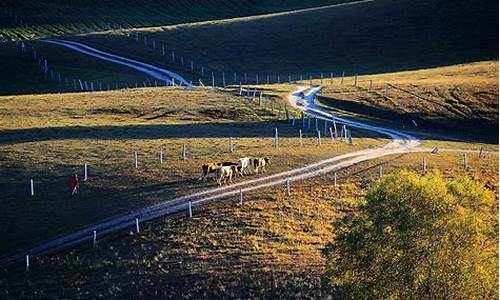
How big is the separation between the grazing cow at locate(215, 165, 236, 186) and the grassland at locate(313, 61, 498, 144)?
31.3m

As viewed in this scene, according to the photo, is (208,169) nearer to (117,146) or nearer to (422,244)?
(117,146)

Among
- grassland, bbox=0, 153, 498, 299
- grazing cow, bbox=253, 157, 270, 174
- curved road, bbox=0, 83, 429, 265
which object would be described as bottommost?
grassland, bbox=0, 153, 498, 299

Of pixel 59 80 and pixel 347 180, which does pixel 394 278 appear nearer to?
pixel 347 180

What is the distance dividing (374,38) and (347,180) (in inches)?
3299

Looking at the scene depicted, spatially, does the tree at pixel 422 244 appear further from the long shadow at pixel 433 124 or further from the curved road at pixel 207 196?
the long shadow at pixel 433 124

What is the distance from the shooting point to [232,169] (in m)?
49.5

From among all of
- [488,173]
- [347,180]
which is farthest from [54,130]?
[488,173]

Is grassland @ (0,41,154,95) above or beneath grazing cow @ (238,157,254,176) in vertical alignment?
above

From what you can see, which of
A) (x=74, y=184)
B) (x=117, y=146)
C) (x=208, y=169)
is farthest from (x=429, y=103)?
(x=74, y=184)

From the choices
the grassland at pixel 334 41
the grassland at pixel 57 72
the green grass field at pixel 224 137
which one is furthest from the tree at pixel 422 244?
the grassland at pixel 334 41

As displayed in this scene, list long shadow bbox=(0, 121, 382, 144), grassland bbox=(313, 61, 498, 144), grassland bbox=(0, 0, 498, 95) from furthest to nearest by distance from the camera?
1. grassland bbox=(0, 0, 498, 95)
2. grassland bbox=(313, 61, 498, 144)
3. long shadow bbox=(0, 121, 382, 144)

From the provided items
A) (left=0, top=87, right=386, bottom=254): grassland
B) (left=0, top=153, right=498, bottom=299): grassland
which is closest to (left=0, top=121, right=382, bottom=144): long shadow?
(left=0, top=87, right=386, bottom=254): grassland

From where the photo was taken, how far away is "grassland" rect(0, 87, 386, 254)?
4444cm

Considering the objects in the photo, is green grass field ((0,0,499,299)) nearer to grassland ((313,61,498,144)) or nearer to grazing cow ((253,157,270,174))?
grassland ((313,61,498,144))
